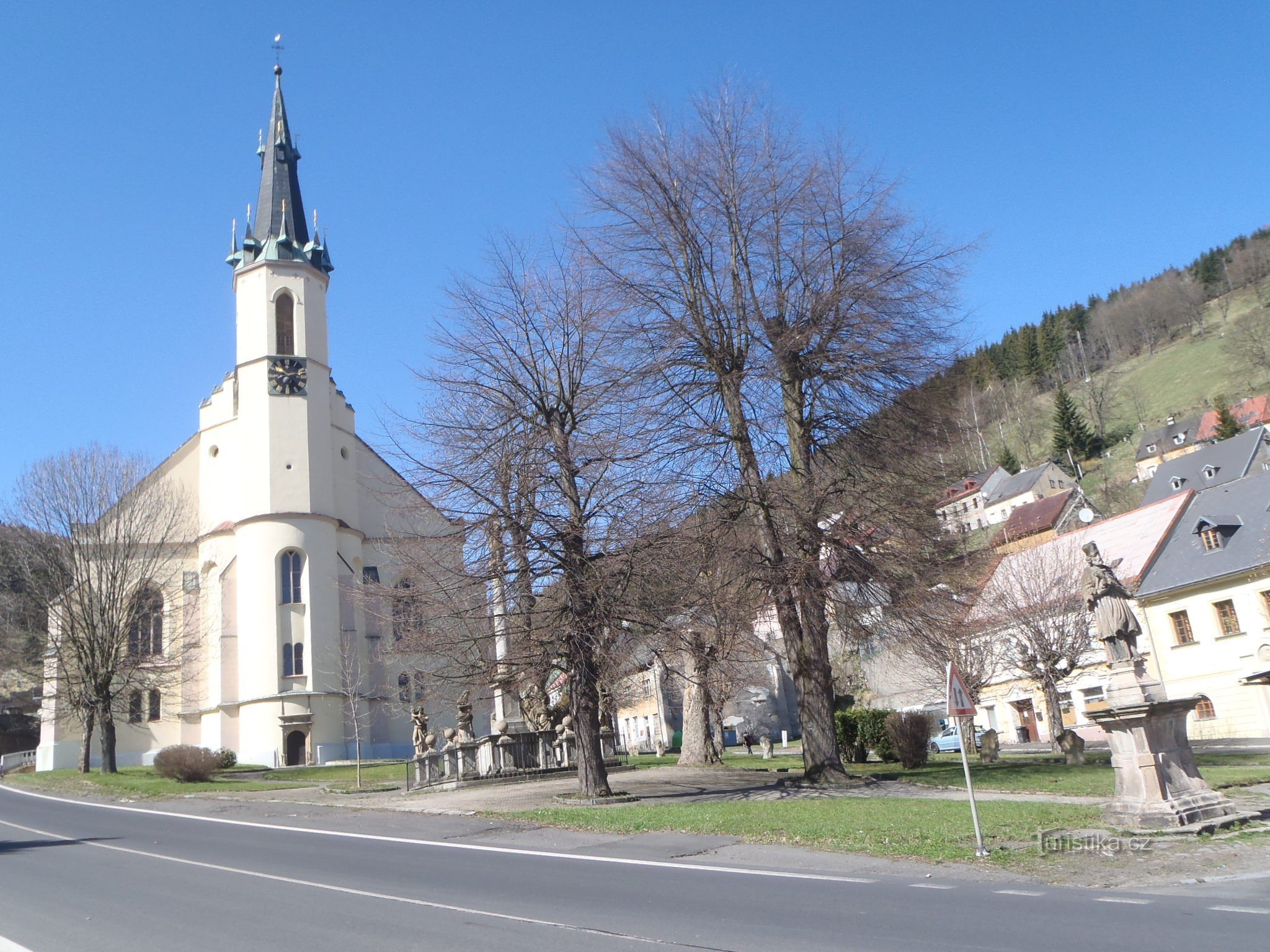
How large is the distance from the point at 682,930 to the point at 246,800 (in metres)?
18.6

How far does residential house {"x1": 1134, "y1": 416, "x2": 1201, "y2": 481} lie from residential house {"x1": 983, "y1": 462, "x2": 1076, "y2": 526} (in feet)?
22.0

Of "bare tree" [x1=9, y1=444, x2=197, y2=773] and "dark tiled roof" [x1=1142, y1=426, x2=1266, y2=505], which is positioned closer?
"bare tree" [x1=9, y1=444, x2=197, y2=773]

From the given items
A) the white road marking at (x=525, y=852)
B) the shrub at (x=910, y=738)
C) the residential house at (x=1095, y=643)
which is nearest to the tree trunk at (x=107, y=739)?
the white road marking at (x=525, y=852)

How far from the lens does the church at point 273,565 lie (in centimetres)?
4491

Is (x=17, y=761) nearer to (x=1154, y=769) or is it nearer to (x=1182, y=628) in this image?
(x=1182, y=628)

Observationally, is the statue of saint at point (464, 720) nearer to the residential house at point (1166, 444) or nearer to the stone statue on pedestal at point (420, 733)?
the stone statue on pedestal at point (420, 733)

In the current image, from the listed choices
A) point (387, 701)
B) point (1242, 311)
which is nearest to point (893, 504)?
point (387, 701)

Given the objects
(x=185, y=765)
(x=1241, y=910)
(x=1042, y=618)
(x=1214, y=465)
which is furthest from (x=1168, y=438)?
(x=1241, y=910)

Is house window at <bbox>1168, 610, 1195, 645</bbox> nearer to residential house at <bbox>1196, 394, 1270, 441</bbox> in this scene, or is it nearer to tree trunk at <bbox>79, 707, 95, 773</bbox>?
tree trunk at <bbox>79, 707, 95, 773</bbox>

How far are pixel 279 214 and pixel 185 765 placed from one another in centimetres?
3396

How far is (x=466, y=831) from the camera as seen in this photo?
48.2 ft

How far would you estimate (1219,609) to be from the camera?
1368 inches

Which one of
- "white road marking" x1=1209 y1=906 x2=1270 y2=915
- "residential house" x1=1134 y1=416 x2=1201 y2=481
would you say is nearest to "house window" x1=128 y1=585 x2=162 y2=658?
"white road marking" x1=1209 y1=906 x2=1270 y2=915

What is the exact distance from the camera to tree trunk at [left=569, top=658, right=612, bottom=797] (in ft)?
57.9
